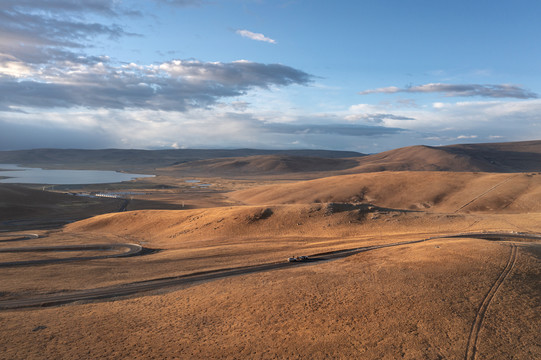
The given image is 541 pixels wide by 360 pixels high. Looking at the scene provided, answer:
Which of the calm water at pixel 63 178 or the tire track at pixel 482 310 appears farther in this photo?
the calm water at pixel 63 178

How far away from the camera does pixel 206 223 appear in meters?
39.7

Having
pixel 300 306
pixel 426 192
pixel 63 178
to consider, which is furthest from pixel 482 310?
pixel 63 178

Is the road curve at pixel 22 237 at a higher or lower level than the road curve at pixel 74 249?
lower

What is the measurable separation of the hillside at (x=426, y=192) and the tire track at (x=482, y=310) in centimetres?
→ 3389

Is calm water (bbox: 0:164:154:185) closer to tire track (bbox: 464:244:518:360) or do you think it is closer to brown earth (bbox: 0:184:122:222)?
brown earth (bbox: 0:184:122:222)

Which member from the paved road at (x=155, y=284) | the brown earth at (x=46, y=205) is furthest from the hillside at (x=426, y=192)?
the paved road at (x=155, y=284)

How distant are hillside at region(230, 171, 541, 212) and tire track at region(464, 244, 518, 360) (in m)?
33.9

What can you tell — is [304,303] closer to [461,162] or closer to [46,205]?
[46,205]

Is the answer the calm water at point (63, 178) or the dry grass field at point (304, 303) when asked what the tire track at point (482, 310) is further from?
the calm water at point (63, 178)

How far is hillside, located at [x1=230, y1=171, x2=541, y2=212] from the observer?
1976 inches

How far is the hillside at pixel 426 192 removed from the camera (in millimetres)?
50188

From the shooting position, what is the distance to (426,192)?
57469 millimetres

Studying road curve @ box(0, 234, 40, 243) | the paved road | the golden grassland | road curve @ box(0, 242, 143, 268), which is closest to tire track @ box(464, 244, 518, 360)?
the golden grassland

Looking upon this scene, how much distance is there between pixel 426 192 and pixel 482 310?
45994 mm
